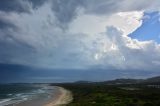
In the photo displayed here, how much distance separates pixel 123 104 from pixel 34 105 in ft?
97.9

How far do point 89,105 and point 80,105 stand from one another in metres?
2.55

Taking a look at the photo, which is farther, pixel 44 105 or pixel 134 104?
pixel 44 105

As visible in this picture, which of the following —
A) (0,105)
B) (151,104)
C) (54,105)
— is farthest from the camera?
(0,105)

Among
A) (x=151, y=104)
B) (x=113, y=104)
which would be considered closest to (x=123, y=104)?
(x=113, y=104)

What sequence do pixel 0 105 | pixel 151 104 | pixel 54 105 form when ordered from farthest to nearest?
1. pixel 0 105
2. pixel 54 105
3. pixel 151 104

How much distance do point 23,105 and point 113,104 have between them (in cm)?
3087

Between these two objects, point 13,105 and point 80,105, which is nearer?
point 80,105

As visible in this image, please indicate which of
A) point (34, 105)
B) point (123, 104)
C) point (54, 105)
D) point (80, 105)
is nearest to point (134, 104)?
point (123, 104)

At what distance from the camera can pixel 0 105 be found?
8444 cm

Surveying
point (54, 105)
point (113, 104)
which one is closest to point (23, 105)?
point (54, 105)

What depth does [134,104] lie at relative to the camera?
67562 mm

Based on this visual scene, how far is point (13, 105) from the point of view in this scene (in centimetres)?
8300

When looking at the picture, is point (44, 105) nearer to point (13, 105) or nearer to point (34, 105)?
point (34, 105)

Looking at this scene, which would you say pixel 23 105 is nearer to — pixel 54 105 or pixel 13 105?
pixel 13 105
